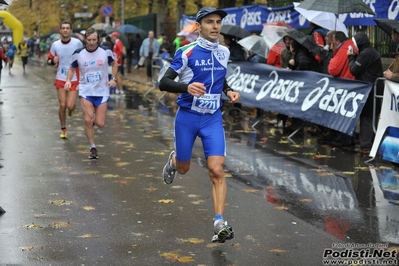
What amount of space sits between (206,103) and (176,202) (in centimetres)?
192

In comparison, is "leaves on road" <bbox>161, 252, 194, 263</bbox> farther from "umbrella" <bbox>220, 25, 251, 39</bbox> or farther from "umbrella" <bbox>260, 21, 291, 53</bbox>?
"umbrella" <bbox>220, 25, 251, 39</bbox>

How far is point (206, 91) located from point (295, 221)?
1669 millimetres

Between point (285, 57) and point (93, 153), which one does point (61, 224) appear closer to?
point (93, 153)

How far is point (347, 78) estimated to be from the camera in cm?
1391

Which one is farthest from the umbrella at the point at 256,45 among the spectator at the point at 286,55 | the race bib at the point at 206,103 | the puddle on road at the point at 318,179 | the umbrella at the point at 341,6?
the race bib at the point at 206,103

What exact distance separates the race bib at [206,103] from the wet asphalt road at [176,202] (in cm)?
115

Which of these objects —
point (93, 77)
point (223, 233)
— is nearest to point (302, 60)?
point (93, 77)

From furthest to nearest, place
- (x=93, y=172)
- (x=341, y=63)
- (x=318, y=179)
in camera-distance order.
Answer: (x=341, y=63) < (x=93, y=172) < (x=318, y=179)

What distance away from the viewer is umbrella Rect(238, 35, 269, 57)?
1834 cm

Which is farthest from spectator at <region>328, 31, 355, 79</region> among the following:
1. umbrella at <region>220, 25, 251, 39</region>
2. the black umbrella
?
umbrella at <region>220, 25, 251, 39</region>

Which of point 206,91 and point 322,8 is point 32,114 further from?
point 206,91

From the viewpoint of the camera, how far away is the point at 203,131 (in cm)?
756

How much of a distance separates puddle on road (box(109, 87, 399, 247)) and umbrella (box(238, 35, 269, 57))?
7.47ft

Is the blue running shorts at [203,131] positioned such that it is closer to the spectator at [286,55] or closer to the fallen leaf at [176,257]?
the fallen leaf at [176,257]
